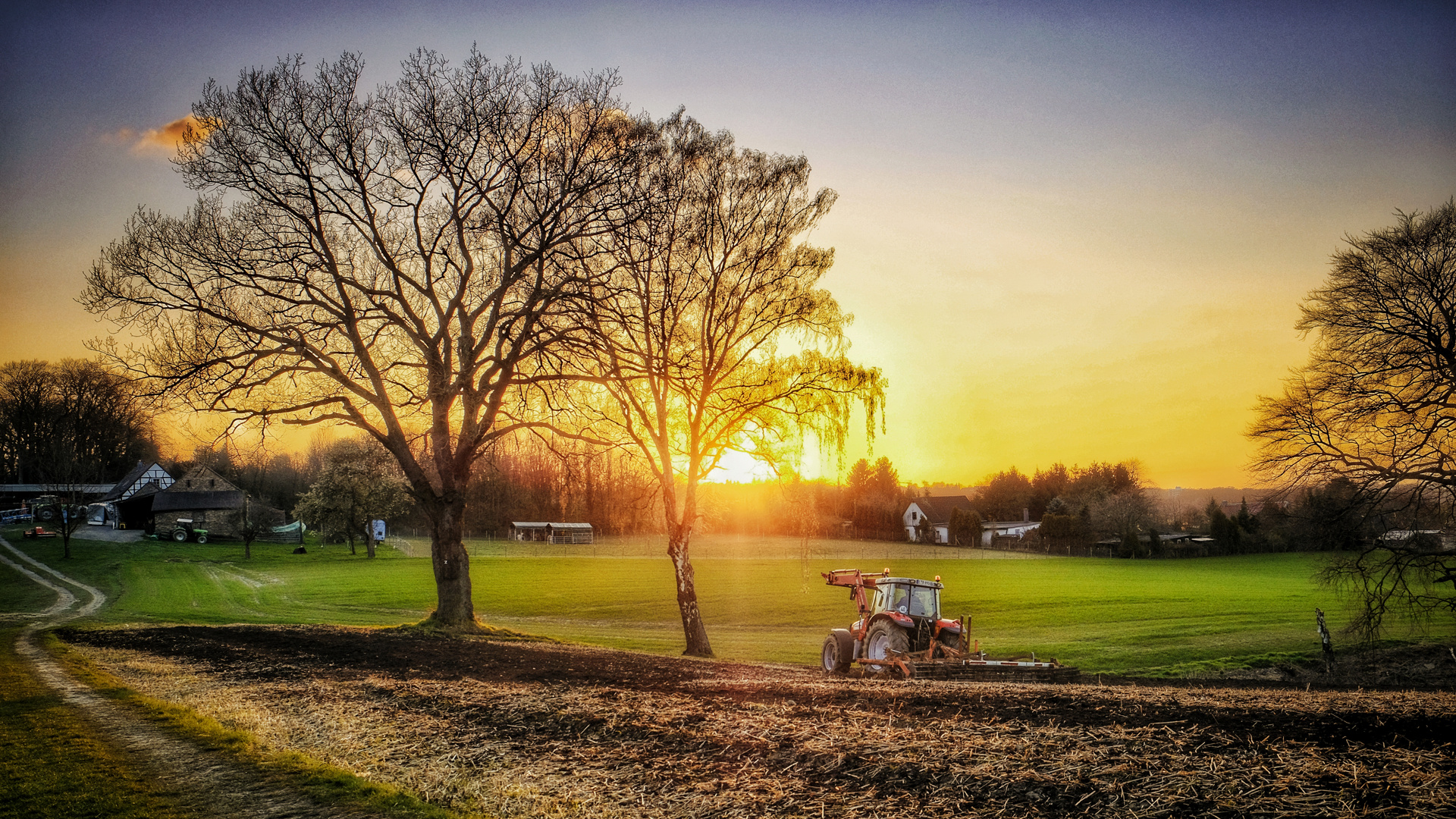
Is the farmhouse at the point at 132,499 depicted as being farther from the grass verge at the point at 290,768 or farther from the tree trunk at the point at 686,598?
the grass verge at the point at 290,768

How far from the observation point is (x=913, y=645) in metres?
16.6

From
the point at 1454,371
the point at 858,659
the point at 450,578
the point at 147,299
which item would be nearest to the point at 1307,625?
the point at 1454,371

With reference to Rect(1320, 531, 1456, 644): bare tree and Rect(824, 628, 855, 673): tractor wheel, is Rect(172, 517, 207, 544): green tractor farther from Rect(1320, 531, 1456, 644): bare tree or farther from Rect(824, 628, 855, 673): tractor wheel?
Rect(1320, 531, 1456, 644): bare tree

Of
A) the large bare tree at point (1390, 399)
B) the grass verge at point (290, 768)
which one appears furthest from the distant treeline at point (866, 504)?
the grass verge at point (290, 768)

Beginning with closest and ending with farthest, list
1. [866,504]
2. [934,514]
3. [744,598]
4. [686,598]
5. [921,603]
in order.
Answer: [921,603]
[686,598]
[744,598]
[866,504]
[934,514]

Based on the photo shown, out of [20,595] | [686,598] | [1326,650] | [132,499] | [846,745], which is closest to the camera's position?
[846,745]

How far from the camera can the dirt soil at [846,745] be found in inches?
196

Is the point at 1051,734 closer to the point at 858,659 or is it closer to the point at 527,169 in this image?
the point at 858,659

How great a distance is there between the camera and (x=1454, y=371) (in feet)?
69.7

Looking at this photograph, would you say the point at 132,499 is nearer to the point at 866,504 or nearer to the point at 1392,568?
the point at 866,504

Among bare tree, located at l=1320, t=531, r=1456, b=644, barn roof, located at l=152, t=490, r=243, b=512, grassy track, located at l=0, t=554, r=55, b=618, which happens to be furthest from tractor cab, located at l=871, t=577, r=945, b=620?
barn roof, located at l=152, t=490, r=243, b=512

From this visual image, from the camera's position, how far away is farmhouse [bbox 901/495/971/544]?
117 m

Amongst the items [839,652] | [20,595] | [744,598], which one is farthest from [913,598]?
[20,595]

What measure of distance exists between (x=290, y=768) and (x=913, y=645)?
1236 cm
